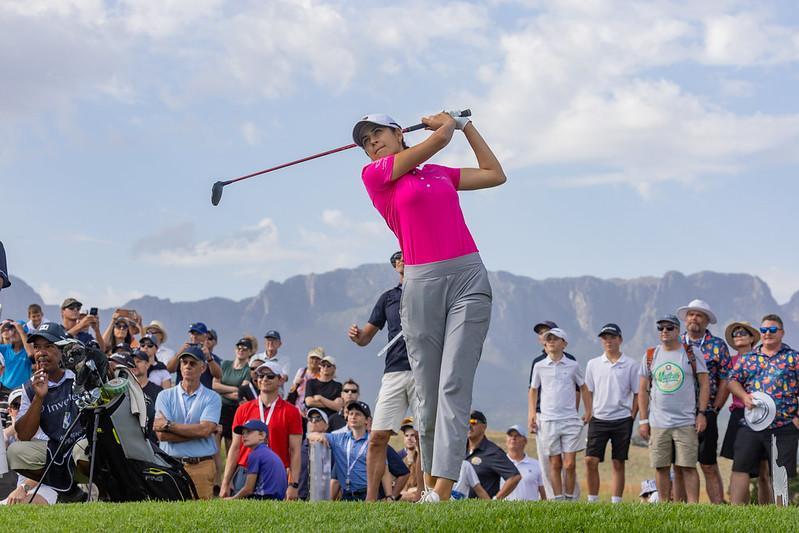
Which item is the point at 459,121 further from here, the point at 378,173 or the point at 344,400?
the point at 344,400

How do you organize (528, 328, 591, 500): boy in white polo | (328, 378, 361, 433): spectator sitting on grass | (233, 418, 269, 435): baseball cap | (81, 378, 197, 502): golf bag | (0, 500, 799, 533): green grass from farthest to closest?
(328, 378, 361, 433): spectator sitting on grass < (528, 328, 591, 500): boy in white polo < (233, 418, 269, 435): baseball cap < (81, 378, 197, 502): golf bag < (0, 500, 799, 533): green grass

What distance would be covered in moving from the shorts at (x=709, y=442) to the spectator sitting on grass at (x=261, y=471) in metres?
5.49

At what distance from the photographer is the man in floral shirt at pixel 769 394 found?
12.5m

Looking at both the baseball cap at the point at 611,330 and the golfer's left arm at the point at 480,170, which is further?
the baseball cap at the point at 611,330

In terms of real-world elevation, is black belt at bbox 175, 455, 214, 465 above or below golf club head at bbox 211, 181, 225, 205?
below

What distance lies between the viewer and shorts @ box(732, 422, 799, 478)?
1248 centimetres

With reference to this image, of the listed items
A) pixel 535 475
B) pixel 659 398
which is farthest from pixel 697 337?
pixel 535 475

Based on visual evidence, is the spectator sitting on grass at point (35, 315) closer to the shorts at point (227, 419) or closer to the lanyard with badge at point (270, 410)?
the shorts at point (227, 419)

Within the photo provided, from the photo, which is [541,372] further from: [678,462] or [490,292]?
[490,292]

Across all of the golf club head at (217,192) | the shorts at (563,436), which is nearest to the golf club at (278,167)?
the golf club head at (217,192)

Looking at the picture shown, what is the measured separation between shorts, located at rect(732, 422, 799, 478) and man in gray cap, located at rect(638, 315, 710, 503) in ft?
2.06

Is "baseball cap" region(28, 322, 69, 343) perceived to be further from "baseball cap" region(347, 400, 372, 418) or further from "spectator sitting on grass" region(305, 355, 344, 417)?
"spectator sitting on grass" region(305, 355, 344, 417)

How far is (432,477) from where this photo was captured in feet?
25.8

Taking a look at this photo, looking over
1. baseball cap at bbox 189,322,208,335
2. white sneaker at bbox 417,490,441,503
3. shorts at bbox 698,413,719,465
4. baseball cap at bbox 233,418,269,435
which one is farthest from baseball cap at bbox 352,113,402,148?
Answer: baseball cap at bbox 189,322,208,335
